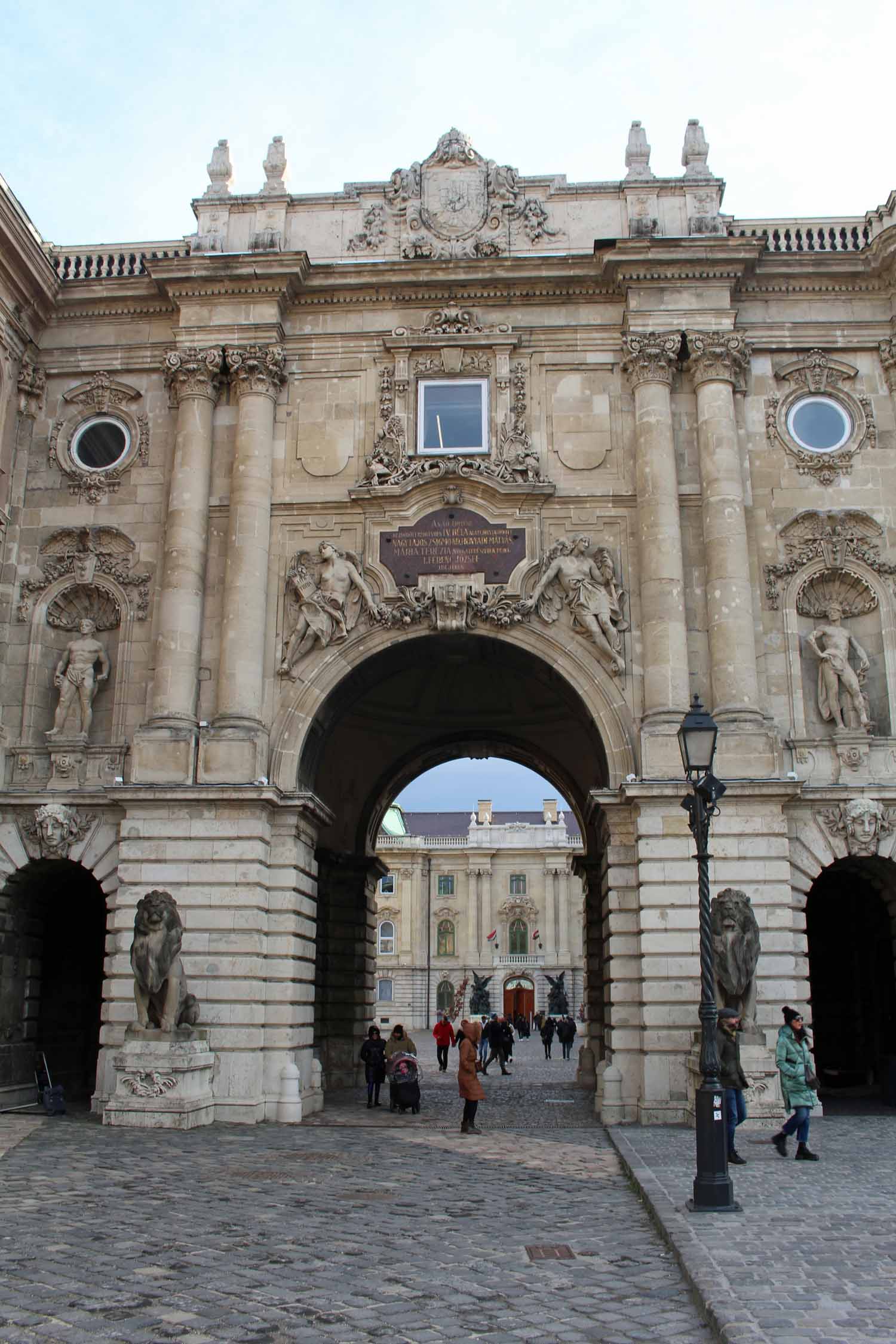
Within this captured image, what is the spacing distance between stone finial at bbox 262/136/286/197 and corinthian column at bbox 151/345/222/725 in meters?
4.07

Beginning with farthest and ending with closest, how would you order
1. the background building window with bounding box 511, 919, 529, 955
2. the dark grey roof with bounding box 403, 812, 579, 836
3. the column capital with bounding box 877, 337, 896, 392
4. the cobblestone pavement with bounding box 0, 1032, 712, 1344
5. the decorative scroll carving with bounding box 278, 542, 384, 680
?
the dark grey roof with bounding box 403, 812, 579, 836, the background building window with bounding box 511, 919, 529, 955, the column capital with bounding box 877, 337, 896, 392, the decorative scroll carving with bounding box 278, 542, 384, 680, the cobblestone pavement with bounding box 0, 1032, 712, 1344

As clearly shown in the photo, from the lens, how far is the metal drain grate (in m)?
9.96

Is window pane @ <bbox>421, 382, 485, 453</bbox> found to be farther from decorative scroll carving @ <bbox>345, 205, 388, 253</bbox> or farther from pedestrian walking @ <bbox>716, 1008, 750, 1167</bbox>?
pedestrian walking @ <bbox>716, 1008, 750, 1167</bbox>

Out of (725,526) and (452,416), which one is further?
(452,416)

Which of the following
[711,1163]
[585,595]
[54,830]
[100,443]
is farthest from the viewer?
[100,443]

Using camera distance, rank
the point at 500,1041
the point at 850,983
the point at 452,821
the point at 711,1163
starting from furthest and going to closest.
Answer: the point at 452,821, the point at 500,1041, the point at 850,983, the point at 711,1163

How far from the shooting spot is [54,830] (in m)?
22.2

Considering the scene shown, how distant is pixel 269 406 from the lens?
79.3 feet

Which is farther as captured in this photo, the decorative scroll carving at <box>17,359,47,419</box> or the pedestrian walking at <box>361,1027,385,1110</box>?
the decorative scroll carving at <box>17,359,47,419</box>

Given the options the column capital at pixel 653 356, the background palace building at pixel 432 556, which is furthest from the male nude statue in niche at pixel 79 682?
the column capital at pixel 653 356

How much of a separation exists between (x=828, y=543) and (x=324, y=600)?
31.5 feet

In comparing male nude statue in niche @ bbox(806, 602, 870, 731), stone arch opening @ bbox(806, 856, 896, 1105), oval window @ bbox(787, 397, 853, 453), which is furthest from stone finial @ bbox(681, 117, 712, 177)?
stone arch opening @ bbox(806, 856, 896, 1105)

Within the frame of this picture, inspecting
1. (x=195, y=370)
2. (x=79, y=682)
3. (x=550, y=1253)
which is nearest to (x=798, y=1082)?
(x=550, y=1253)

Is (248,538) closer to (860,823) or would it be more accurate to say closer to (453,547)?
(453,547)
